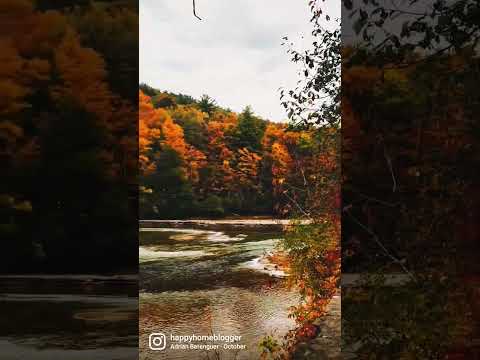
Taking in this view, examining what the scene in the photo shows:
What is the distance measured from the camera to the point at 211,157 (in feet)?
14.1

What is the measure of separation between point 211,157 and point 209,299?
45.6 inches

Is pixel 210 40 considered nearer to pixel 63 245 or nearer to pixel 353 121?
pixel 353 121

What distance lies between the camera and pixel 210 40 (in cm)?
414

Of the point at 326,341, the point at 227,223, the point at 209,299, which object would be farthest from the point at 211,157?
the point at 326,341

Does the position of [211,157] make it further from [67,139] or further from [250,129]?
[67,139]

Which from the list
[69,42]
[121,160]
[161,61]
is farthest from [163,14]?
A: [121,160]

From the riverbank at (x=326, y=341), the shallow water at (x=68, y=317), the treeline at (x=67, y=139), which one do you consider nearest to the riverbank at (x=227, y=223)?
the treeline at (x=67, y=139)

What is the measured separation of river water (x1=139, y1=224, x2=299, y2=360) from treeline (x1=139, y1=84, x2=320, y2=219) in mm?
332

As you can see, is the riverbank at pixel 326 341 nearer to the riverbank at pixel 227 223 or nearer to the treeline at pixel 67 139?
the riverbank at pixel 227 223

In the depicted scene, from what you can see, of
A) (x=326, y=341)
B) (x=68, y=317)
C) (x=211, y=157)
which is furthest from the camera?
(x=211, y=157)

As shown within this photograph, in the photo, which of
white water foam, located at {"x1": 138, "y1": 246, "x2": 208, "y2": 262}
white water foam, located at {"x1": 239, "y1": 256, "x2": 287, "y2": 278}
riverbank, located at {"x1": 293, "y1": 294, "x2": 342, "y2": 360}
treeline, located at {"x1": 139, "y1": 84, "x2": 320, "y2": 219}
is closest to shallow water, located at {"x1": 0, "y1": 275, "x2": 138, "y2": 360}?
white water foam, located at {"x1": 138, "y1": 246, "x2": 208, "y2": 262}

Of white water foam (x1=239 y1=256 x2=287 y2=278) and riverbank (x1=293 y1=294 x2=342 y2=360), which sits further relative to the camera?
white water foam (x1=239 y1=256 x2=287 y2=278)

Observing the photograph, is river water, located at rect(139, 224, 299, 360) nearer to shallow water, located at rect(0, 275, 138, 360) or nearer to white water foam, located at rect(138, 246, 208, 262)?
white water foam, located at rect(138, 246, 208, 262)

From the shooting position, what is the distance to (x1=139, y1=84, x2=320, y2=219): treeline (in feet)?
13.5
